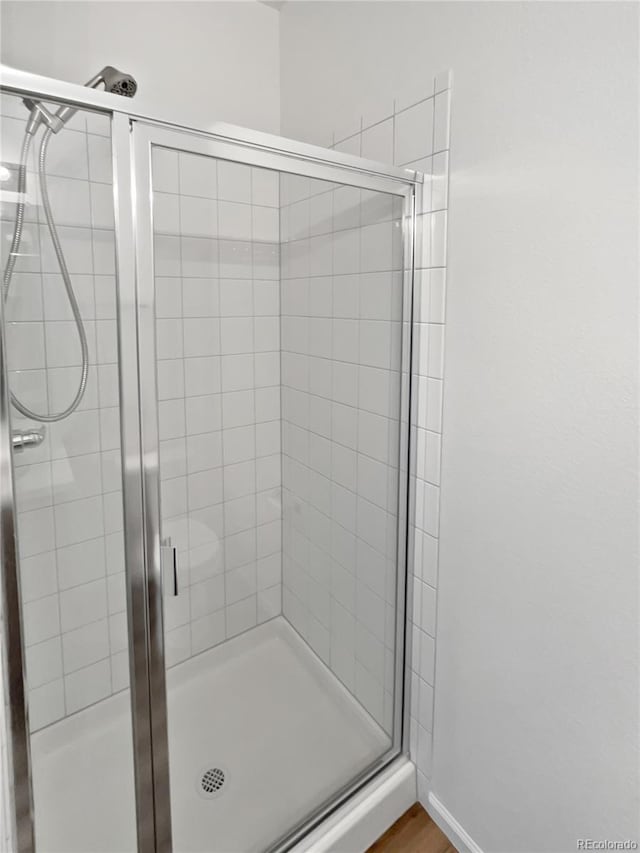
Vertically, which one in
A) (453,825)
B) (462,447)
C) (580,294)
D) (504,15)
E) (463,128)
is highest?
(504,15)

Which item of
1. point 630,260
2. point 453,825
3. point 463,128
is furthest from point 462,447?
point 453,825

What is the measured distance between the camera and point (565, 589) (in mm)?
1066

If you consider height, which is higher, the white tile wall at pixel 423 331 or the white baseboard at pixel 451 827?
the white tile wall at pixel 423 331

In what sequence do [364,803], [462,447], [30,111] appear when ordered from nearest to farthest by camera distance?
[30,111] → [462,447] → [364,803]

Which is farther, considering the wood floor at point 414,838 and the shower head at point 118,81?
the wood floor at point 414,838

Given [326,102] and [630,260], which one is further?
[326,102]

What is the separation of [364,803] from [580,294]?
1384mm

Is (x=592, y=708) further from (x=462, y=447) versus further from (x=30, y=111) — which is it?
(x=30, y=111)

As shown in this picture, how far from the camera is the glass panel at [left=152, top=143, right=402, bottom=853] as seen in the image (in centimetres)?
118

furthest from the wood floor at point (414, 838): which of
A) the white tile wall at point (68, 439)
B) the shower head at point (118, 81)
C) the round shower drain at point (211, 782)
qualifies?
the shower head at point (118, 81)

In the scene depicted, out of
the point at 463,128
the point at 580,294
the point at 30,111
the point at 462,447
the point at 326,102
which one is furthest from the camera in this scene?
the point at 326,102

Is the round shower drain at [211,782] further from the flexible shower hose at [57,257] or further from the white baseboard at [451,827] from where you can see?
the flexible shower hose at [57,257]

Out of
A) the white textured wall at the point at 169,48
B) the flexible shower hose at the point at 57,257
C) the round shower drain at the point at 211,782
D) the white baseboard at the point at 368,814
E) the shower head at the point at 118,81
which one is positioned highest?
the white textured wall at the point at 169,48

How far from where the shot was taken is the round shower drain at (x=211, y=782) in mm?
1318
